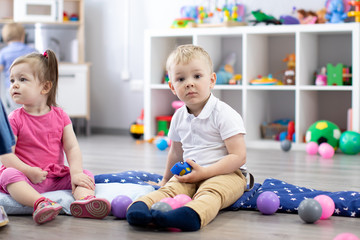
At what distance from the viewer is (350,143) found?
3.60 meters

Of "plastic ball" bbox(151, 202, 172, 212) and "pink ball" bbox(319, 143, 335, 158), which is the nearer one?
"plastic ball" bbox(151, 202, 172, 212)

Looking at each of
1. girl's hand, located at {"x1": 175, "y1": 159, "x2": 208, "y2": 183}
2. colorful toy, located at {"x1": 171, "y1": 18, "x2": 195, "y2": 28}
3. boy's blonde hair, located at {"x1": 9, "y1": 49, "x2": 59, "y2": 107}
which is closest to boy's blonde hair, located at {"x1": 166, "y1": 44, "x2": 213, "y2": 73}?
girl's hand, located at {"x1": 175, "y1": 159, "x2": 208, "y2": 183}

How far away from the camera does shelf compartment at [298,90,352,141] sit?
4.05 m

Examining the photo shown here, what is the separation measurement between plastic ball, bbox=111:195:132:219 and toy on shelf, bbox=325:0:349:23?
2587 mm

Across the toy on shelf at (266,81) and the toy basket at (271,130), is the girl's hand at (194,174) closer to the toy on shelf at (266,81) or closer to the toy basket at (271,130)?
the toy on shelf at (266,81)

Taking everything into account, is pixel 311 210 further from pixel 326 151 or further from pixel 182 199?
pixel 326 151

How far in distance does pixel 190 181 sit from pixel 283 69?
8.51 ft

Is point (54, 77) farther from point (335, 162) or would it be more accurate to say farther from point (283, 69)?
point (283, 69)

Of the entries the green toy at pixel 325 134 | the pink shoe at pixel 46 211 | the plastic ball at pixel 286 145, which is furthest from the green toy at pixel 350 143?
the pink shoe at pixel 46 211

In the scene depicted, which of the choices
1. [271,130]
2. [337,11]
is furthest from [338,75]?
[271,130]

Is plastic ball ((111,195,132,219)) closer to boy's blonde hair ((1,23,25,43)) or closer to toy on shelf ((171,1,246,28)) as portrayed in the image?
toy on shelf ((171,1,246,28))

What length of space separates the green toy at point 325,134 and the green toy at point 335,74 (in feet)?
0.99

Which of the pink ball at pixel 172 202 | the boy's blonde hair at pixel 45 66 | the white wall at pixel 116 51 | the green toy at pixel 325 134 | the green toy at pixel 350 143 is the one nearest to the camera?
the pink ball at pixel 172 202

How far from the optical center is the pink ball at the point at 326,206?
1.85 m
